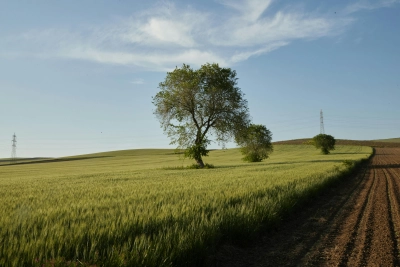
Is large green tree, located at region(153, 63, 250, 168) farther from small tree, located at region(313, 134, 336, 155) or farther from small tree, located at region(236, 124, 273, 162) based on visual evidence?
small tree, located at region(313, 134, 336, 155)

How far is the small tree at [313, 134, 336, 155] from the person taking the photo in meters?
81.8

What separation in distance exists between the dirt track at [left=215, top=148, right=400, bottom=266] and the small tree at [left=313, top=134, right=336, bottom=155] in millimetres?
75601

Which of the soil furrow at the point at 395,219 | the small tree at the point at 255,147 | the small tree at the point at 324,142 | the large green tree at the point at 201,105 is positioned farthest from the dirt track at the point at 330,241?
the small tree at the point at 324,142

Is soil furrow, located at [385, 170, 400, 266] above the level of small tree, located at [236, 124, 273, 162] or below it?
below

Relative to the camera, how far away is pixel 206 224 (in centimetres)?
588

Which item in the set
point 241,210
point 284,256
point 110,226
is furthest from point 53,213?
point 284,256

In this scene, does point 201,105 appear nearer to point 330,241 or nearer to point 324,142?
point 330,241

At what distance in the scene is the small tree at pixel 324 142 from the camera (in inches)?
3221

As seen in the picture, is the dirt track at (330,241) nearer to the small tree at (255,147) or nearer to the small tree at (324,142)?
the small tree at (255,147)

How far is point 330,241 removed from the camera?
A: 22.0ft

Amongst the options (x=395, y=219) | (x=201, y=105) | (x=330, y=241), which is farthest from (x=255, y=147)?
(x=330, y=241)

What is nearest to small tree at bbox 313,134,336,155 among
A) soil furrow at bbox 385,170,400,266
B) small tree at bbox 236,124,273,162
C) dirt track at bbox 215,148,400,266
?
small tree at bbox 236,124,273,162

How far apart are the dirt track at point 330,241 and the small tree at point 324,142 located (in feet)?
248

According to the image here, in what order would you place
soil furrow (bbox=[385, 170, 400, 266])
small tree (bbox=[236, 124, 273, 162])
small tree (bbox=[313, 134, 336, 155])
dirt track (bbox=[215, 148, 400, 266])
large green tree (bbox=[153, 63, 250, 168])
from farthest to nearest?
1. small tree (bbox=[313, 134, 336, 155])
2. small tree (bbox=[236, 124, 273, 162])
3. large green tree (bbox=[153, 63, 250, 168])
4. soil furrow (bbox=[385, 170, 400, 266])
5. dirt track (bbox=[215, 148, 400, 266])
